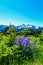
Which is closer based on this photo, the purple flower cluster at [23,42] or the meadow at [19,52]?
the meadow at [19,52]

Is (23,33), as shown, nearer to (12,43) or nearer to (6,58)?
(12,43)

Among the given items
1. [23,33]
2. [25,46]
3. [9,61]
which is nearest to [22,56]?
[25,46]

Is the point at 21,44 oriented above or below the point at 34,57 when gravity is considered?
above

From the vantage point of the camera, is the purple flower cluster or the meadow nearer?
the meadow

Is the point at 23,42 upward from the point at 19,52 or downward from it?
upward

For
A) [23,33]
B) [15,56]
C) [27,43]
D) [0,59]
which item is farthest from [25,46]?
[23,33]

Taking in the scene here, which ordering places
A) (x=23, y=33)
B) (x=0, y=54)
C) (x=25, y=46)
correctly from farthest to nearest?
(x=23, y=33), (x=25, y=46), (x=0, y=54)

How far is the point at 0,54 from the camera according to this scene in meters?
5.57

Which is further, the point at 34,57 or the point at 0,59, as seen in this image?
the point at 34,57

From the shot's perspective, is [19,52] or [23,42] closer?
[19,52]

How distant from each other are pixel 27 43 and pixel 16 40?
373 millimetres

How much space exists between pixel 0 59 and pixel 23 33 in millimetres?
4317

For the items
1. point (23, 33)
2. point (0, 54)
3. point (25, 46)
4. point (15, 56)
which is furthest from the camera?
point (23, 33)

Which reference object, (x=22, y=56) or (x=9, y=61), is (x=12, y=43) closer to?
(x=22, y=56)
